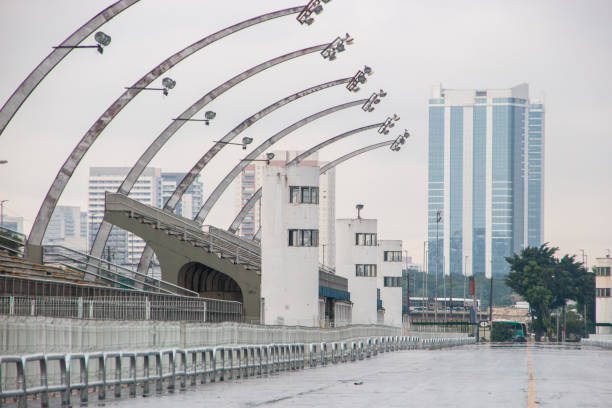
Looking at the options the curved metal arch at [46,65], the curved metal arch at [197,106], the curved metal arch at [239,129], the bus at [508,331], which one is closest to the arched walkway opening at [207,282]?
the curved metal arch at [239,129]

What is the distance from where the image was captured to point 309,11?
4184cm

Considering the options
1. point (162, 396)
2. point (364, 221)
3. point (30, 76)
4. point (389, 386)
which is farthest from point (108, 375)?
point (364, 221)

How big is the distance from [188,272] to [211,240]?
366 centimetres

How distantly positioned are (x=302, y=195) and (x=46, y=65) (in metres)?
17.9

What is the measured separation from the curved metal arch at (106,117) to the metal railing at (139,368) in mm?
13583

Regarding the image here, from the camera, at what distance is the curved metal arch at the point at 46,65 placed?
3741 cm

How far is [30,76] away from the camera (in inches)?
1475

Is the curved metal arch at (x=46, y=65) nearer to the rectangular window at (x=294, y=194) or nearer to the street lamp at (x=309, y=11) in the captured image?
the street lamp at (x=309, y=11)

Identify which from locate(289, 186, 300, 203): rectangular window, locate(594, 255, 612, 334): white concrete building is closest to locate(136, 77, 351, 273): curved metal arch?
locate(289, 186, 300, 203): rectangular window

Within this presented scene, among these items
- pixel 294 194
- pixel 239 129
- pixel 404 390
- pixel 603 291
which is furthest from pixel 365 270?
pixel 404 390

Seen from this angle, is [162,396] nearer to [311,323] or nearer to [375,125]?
[311,323]

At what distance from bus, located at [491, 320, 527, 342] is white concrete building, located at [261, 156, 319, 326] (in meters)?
102

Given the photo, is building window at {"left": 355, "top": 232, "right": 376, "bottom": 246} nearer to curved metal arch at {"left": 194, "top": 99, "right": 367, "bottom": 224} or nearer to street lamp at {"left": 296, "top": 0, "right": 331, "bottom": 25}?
curved metal arch at {"left": 194, "top": 99, "right": 367, "bottom": 224}

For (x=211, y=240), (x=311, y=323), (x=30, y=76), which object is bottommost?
(x=311, y=323)
